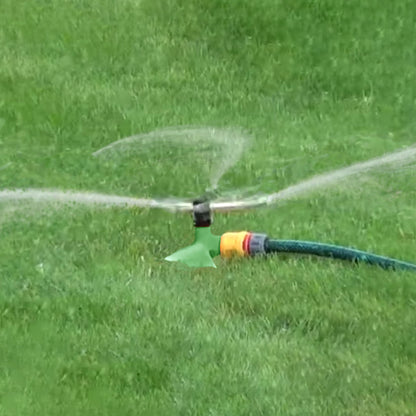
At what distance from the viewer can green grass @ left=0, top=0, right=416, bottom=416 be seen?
307 centimetres

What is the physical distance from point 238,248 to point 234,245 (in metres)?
0.02

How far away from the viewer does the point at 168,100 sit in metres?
5.69

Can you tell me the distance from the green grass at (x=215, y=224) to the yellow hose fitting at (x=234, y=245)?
0.05 meters

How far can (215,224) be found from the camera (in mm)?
4230

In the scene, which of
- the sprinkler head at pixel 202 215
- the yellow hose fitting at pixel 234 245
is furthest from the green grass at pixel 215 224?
the sprinkler head at pixel 202 215

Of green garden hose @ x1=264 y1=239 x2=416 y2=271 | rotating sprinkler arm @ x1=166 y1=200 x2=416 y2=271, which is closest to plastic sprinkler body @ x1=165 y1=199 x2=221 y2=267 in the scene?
rotating sprinkler arm @ x1=166 y1=200 x2=416 y2=271

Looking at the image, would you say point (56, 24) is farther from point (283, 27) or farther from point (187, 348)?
point (187, 348)

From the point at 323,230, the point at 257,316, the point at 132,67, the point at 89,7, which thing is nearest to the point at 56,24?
the point at 89,7

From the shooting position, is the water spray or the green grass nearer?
the green grass

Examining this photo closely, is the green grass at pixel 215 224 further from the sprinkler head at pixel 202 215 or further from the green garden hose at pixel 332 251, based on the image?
the sprinkler head at pixel 202 215

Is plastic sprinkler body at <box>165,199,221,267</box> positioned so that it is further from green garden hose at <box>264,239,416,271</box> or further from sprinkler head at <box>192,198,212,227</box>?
green garden hose at <box>264,239,416,271</box>

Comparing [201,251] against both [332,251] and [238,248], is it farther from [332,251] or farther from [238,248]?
[332,251]

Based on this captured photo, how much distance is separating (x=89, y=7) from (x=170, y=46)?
88cm

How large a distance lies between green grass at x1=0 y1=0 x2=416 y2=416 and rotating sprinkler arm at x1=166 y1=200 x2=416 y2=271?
56mm
